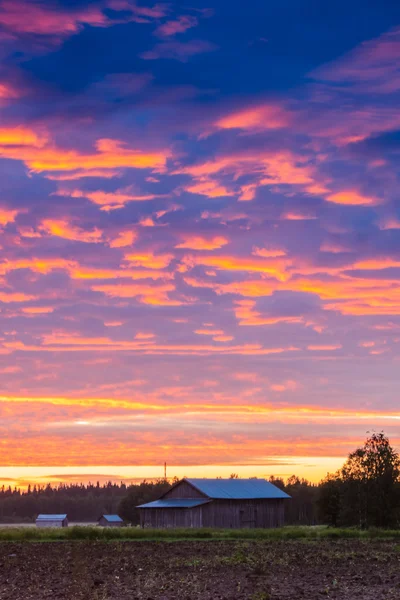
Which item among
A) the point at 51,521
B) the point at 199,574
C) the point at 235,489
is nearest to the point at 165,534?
the point at 235,489

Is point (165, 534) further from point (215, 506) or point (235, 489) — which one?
point (235, 489)

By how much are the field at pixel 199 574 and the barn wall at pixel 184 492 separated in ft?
138

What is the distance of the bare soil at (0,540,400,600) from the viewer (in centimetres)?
2342

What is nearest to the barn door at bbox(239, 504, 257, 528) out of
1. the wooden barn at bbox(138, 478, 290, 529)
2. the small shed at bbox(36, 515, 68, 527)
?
the wooden barn at bbox(138, 478, 290, 529)

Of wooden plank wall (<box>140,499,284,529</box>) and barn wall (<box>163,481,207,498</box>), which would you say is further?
barn wall (<box>163,481,207,498</box>)

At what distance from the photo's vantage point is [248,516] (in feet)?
279

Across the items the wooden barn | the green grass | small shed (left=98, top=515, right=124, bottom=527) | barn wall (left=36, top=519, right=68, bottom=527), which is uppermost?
the wooden barn

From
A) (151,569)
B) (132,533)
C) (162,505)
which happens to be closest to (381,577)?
(151,569)

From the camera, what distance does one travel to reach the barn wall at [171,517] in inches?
3199

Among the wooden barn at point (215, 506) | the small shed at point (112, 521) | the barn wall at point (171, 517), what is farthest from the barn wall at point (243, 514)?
the small shed at point (112, 521)

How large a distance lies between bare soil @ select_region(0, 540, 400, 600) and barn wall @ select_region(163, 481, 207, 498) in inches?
1657

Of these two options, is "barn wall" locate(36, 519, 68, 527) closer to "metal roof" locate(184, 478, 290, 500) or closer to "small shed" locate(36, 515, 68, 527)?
"small shed" locate(36, 515, 68, 527)

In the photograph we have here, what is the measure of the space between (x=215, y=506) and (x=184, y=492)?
16.9 ft

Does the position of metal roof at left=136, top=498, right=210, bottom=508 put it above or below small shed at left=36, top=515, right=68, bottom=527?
above
